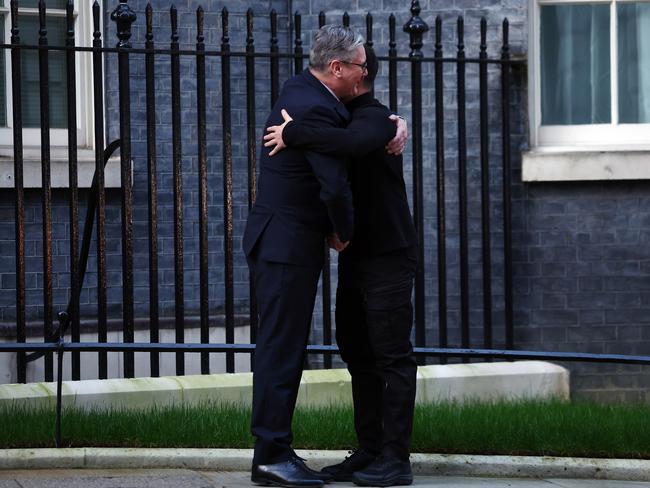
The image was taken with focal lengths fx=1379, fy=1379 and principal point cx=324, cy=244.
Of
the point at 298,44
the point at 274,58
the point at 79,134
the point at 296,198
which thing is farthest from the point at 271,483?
the point at 79,134

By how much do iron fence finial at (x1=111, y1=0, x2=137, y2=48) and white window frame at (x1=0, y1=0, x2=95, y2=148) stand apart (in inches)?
57.2

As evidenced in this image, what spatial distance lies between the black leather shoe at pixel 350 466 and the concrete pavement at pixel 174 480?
0.05 meters

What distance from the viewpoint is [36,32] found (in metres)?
9.01

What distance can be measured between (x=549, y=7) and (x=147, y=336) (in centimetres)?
356

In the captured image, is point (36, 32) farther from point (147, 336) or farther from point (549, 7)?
point (549, 7)

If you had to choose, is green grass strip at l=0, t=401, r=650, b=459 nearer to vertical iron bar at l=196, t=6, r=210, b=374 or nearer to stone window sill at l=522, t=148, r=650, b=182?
vertical iron bar at l=196, t=6, r=210, b=374

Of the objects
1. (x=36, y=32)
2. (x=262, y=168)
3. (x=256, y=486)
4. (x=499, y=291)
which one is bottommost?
(x=256, y=486)

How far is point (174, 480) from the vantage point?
18.3ft

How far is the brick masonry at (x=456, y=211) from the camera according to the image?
9.07m

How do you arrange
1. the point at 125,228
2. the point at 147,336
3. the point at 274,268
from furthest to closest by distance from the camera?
the point at 147,336, the point at 125,228, the point at 274,268

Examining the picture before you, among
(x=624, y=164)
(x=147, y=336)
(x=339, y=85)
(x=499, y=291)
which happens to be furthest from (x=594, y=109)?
(x=339, y=85)

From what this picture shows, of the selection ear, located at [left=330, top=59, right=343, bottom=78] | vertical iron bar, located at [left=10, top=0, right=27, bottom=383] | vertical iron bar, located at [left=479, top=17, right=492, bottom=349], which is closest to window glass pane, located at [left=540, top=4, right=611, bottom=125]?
vertical iron bar, located at [left=479, top=17, right=492, bottom=349]

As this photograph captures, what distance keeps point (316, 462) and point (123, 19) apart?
9.25 ft

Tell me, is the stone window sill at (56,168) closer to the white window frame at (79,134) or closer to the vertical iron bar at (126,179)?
the white window frame at (79,134)
